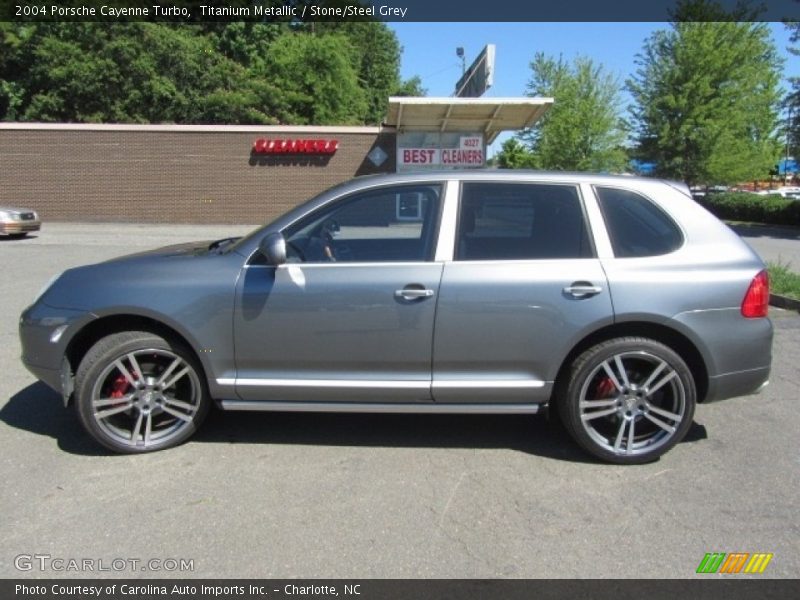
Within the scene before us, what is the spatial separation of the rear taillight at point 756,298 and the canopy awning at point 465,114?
15.6 m

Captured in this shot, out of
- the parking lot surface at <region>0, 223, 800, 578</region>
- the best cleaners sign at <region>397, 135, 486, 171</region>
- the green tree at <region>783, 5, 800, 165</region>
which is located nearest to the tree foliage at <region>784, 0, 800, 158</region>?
the green tree at <region>783, 5, 800, 165</region>

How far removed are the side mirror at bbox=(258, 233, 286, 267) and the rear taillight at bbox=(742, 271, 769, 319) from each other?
2.67 meters

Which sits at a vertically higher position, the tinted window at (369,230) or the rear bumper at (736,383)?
the tinted window at (369,230)

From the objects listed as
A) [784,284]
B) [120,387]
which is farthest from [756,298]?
[784,284]

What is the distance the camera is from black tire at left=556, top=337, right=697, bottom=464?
12.4 feet

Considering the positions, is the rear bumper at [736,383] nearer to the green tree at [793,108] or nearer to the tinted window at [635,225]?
the tinted window at [635,225]

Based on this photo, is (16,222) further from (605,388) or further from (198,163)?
(605,388)

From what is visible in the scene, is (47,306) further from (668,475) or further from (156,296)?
(668,475)

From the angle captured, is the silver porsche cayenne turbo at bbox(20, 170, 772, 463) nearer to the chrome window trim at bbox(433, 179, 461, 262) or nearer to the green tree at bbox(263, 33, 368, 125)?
the chrome window trim at bbox(433, 179, 461, 262)

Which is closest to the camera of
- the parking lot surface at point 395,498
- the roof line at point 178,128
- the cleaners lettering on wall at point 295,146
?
the parking lot surface at point 395,498

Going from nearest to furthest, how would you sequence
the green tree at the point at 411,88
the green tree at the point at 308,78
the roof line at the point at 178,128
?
the roof line at the point at 178,128 → the green tree at the point at 308,78 → the green tree at the point at 411,88

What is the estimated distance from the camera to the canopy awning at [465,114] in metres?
18.6

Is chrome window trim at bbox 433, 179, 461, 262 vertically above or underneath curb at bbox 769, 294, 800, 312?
above

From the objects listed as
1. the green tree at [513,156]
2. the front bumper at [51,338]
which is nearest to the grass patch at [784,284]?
the front bumper at [51,338]
